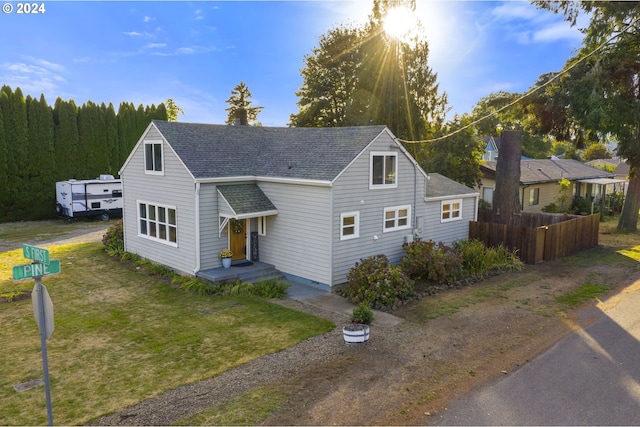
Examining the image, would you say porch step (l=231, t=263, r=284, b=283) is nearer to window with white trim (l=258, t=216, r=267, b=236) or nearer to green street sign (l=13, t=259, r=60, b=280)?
window with white trim (l=258, t=216, r=267, b=236)

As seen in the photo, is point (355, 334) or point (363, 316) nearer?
point (355, 334)

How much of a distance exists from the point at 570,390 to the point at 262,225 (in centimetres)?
1170

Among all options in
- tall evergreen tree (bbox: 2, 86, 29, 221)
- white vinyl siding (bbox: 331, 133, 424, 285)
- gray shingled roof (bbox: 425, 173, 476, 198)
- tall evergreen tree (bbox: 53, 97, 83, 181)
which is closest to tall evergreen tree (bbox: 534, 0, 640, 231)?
gray shingled roof (bbox: 425, 173, 476, 198)

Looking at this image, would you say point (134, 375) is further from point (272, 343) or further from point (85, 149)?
point (85, 149)

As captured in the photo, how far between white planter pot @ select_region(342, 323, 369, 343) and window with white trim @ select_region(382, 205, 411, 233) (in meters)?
6.68

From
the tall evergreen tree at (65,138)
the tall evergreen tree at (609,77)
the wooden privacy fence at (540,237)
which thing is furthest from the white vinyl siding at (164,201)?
the tall evergreen tree at (609,77)

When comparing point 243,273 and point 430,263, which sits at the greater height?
point 430,263

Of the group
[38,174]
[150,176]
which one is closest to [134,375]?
[150,176]

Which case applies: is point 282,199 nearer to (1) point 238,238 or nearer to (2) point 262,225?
(2) point 262,225

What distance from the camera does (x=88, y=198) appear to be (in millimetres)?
30500

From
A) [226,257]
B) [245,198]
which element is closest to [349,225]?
[245,198]

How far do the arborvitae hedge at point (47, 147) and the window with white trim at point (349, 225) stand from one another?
1044 inches

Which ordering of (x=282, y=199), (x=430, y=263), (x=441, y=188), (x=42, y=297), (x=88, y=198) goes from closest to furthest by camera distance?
(x=42, y=297), (x=430, y=263), (x=282, y=199), (x=441, y=188), (x=88, y=198)

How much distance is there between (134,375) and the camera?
30.9ft
